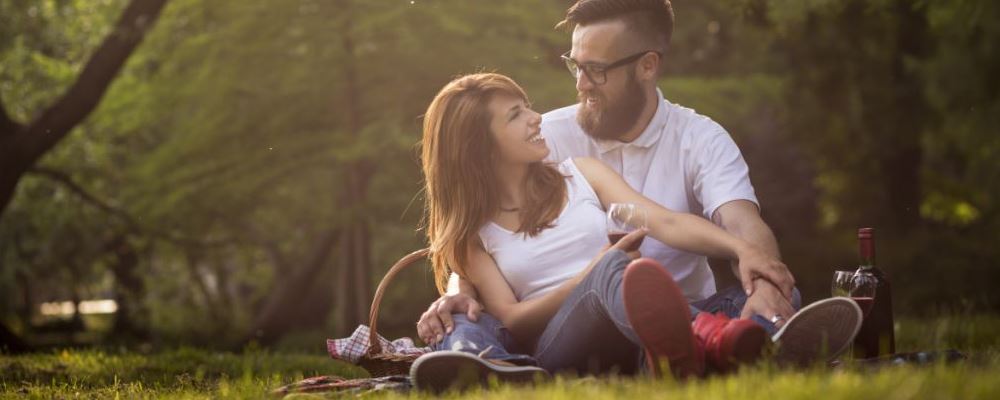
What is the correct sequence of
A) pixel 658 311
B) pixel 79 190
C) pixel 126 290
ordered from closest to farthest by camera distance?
pixel 658 311
pixel 79 190
pixel 126 290

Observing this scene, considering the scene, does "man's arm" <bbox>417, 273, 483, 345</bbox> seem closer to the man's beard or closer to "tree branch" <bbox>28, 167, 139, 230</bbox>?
the man's beard

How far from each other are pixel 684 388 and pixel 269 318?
49.4ft

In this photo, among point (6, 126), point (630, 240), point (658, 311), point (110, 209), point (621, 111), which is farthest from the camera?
point (110, 209)

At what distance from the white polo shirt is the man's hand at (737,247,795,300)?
61cm

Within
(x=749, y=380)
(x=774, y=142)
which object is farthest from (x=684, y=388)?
(x=774, y=142)

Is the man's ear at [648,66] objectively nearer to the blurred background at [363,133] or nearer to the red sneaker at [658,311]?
the red sneaker at [658,311]

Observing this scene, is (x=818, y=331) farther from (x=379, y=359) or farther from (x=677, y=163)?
(x=379, y=359)

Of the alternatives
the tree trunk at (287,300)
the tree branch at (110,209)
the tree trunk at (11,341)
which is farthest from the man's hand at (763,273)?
the tree trunk at (287,300)

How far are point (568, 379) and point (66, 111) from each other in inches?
243

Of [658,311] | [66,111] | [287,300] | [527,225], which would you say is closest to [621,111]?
[527,225]

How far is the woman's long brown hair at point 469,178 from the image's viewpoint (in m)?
4.74

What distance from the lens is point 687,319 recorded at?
349 centimetres

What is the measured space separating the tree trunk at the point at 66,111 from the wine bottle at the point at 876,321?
6300mm

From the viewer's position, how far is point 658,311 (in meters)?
3.49
